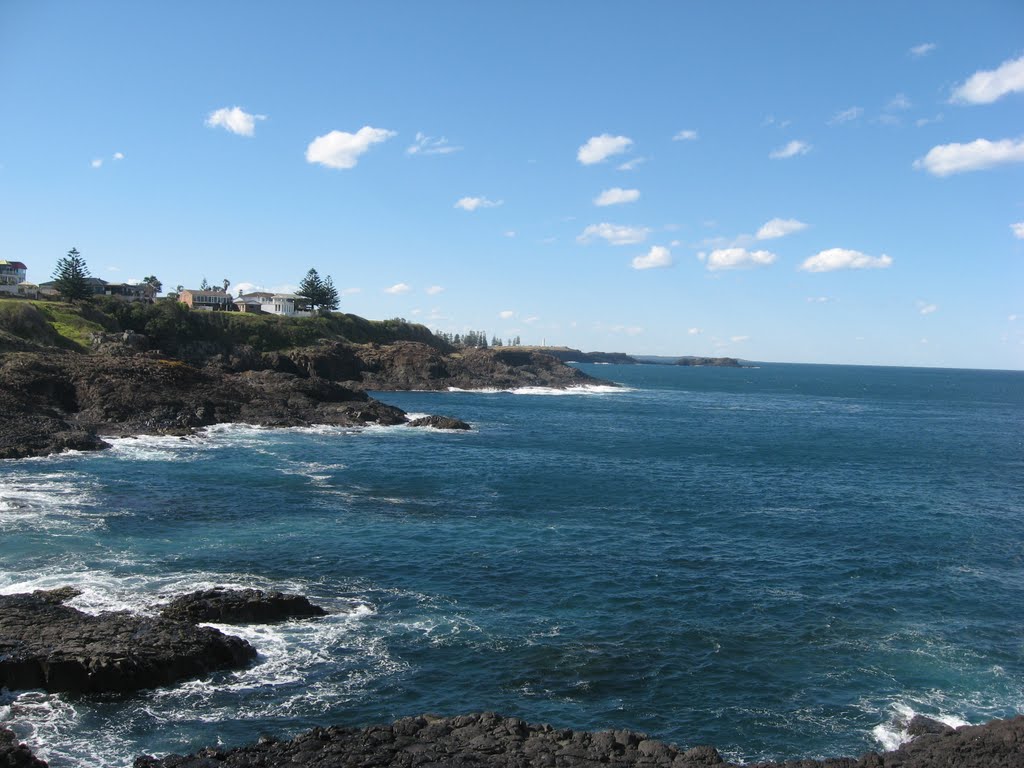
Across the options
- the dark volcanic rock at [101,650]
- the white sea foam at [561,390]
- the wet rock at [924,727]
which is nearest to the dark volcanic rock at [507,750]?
the wet rock at [924,727]

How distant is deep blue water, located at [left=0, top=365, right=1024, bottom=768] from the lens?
24828 mm

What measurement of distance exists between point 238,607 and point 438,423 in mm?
63405

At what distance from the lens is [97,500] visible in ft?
158

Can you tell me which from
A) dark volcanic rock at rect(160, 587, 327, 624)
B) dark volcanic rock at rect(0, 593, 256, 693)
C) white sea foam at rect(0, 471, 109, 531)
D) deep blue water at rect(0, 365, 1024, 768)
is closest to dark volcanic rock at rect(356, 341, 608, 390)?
deep blue water at rect(0, 365, 1024, 768)

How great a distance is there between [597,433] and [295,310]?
105 meters

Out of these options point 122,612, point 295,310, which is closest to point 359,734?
point 122,612

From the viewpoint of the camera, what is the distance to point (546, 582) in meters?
37.3

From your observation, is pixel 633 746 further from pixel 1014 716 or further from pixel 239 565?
pixel 239 565

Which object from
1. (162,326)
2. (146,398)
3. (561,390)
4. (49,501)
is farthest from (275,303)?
(49,501)

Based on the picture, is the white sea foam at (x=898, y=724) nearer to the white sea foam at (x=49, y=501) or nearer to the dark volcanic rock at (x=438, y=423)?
the white sea foam at (x=49, y=501)

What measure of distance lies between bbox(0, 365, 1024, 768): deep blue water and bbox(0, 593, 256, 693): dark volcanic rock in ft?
2.55

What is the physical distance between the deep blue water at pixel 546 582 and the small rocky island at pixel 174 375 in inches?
371

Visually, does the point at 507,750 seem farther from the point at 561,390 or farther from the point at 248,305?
the point at 248,305

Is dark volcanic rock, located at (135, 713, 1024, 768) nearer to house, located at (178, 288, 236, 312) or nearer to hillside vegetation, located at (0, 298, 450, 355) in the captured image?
hillside vegetation, located at (0, 298, 450, 355)
